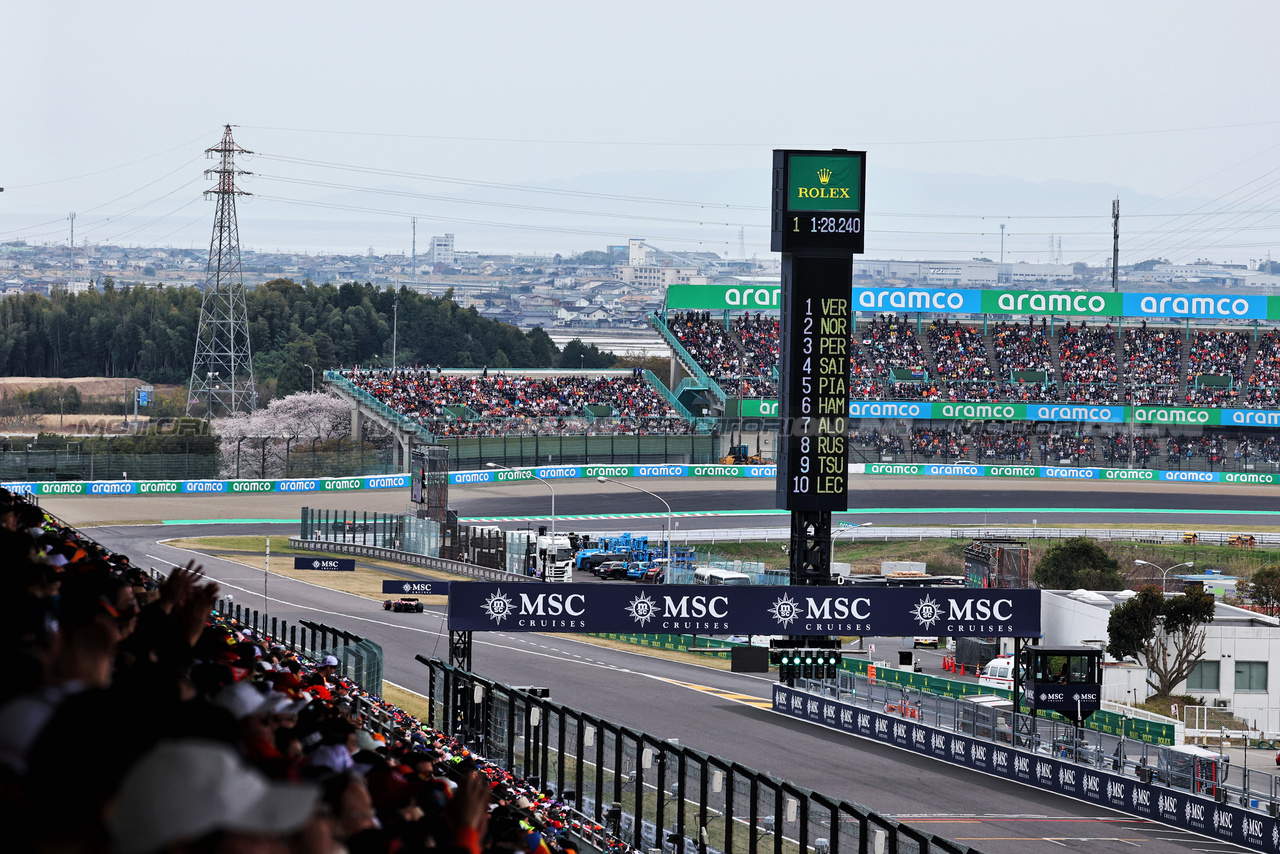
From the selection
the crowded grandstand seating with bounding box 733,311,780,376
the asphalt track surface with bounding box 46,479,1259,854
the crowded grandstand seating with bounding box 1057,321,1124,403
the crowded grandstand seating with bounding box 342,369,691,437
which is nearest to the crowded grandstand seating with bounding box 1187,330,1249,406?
the crowded grandstand seating with bounding box 1057,321,1124,403

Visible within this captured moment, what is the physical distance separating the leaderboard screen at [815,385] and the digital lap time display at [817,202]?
0.50m

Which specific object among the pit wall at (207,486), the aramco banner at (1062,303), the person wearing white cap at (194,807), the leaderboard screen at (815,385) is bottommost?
the pit wall at (207,486)

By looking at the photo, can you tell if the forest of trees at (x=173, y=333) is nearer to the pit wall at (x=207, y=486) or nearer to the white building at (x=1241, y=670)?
the pit wall at (x=207, y=486)

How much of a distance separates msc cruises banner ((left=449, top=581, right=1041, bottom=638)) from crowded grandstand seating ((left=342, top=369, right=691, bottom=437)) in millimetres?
54428

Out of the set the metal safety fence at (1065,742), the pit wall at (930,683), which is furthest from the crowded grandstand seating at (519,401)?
the metal safety fence at (1065,742)

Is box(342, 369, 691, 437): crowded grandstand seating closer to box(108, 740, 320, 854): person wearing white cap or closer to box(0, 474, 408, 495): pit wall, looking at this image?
box(0, 474, 408, 495): pit wall

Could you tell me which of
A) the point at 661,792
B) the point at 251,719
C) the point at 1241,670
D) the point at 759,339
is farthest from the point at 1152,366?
the point at 251,719

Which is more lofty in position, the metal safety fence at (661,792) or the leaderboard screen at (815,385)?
the leaderboard screen at (815,385)

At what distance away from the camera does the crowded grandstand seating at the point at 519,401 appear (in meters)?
89.7

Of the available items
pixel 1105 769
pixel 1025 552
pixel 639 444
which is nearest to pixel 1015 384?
pixel 639 444

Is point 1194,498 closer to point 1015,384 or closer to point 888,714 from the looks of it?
point 1015,384

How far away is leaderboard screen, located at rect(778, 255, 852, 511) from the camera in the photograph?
38.8 m

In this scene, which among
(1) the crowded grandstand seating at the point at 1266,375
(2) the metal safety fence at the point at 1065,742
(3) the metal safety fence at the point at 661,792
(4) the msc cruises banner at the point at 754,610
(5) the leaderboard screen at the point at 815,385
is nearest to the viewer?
(3) the metal safety fence at the point at 661,792

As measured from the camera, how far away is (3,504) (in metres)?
11.6
